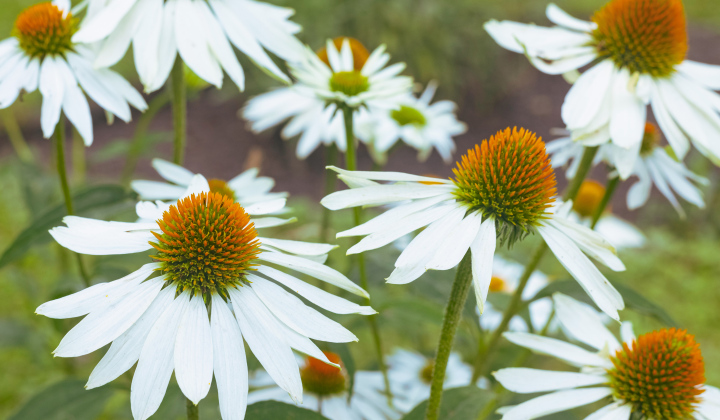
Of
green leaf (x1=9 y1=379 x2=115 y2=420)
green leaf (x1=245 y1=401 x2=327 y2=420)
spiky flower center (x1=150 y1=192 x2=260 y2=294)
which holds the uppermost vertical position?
spiky flower center (x1=150 y1=192 x2=260 y2=294)

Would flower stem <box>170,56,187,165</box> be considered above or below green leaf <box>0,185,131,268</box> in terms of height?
above

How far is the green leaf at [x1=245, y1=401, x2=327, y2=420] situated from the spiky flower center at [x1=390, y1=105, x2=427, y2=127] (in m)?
0.78

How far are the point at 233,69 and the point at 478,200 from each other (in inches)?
13.1

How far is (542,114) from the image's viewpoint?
→ 3918mm

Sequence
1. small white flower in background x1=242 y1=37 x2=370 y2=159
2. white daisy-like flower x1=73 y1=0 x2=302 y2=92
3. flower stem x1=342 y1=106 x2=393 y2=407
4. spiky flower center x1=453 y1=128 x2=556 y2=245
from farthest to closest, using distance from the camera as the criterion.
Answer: small white flower in background x1=242 y1=37 x2=370 y2=159, flower stem x1=342 y1=106 x2=393 y2=407, white daisy-like flower x1=73 y1=0 x2=302 y2=92, spiky flower center x1=453 y1=128 x2=556 y2=245

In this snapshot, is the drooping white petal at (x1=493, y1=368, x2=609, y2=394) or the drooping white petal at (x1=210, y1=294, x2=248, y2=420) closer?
the drooping white petal at (x1=210, y1=294, x2=248, y2=420)

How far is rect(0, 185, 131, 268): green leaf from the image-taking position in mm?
696

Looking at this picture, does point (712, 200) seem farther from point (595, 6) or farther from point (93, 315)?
point (595, 6)

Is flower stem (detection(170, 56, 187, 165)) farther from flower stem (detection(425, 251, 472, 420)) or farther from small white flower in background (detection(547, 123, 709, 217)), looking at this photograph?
small white flower in background (detection(547, 123, 709, 217))

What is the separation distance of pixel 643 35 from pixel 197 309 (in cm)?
68

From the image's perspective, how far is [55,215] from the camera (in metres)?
0.71

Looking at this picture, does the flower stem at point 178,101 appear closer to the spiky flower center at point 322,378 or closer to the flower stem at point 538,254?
the spiky flower center at point 322,378

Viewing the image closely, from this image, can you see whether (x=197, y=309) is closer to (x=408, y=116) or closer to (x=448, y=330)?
(x=448, y=330)

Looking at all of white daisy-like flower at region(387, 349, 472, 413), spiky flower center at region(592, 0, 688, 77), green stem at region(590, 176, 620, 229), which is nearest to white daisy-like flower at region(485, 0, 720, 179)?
spiky flower center at region(592, 0, 688, 77)
